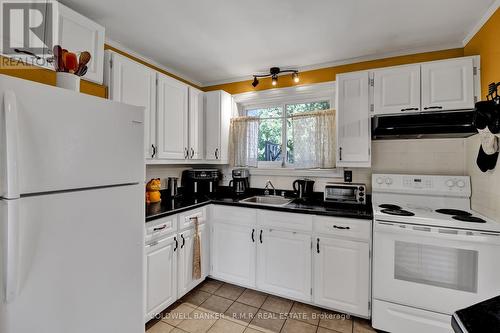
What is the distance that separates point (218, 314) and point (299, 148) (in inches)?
76.1

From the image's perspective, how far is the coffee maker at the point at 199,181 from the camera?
9.37 feet

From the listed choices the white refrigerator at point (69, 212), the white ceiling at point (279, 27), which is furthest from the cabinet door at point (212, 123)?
the white refrigerator at point (69, 212)

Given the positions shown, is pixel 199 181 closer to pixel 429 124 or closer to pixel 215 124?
pixel 215 124

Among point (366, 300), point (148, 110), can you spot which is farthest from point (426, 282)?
point (148, 110)

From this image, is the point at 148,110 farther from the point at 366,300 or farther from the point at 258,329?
the point at 366,300

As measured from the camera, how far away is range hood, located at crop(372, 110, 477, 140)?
184cm

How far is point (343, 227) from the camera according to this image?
198 cm

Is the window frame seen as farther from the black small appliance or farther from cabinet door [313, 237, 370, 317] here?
cabinet door [313, 237, 370, 317]

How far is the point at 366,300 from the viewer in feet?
6.24

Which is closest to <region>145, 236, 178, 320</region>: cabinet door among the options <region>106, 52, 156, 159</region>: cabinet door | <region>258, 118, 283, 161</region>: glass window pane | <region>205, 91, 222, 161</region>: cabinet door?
<region>106, 52, 156, 159</region>: cabinet door

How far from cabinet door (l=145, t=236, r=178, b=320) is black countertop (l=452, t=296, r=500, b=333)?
1.82 m

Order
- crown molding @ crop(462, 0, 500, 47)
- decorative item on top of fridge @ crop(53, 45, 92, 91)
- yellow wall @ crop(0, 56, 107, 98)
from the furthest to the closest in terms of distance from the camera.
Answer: crown molding @ crop(462, 0, 500, 47) < yellow wall @ crop(0, 56, 107, 98) < decorative item on top of fridge @ crop(53, 45, 92, 91)

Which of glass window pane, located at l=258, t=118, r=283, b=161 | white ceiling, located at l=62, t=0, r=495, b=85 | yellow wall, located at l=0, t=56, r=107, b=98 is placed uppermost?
white ceiling, located at l=62, t=0, r=495, b=85

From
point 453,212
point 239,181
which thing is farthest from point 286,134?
point 453,212
